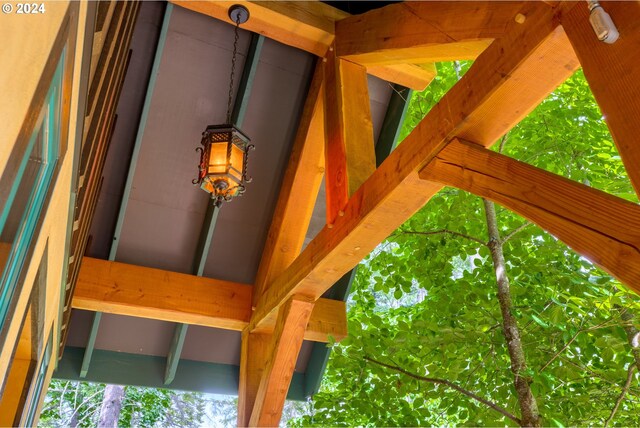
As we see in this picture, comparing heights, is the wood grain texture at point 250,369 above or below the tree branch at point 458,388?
above

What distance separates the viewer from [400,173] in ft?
7.73

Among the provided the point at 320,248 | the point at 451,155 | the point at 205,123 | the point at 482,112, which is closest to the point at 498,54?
the point at 482,112

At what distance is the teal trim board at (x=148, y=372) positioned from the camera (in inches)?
172

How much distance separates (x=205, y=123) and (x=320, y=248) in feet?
A: 5.07

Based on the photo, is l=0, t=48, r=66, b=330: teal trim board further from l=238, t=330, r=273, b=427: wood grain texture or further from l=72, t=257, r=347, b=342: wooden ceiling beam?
l=238, t=330, r=273, b=427: wood grain texture

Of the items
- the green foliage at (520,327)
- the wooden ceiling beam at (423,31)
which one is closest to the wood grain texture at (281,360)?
the green foliage at (520,327)

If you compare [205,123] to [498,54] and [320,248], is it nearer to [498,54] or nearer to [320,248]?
[320,248]

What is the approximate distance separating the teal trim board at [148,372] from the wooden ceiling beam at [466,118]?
2117mm

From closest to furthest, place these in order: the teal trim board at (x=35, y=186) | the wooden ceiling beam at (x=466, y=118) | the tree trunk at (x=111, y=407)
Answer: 1. the teal trim board at (x=35, y=186)
2. the wooden ceiling beam at (x=466, y=118)
3. the tree trunk at (x=111, y=407)

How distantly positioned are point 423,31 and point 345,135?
2.19ft

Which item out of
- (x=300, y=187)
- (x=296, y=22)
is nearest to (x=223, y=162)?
(x=300, y=187)

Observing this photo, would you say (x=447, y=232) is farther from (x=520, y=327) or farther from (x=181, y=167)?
(x=181, y=167)

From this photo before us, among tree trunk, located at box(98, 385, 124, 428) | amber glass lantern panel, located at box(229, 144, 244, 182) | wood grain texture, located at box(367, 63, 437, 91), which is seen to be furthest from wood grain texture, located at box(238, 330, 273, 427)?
tree trunk, located at box(98, 385, 124, 428)

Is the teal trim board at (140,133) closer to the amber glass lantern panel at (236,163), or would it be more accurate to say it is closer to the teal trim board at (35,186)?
the amber glass lantern panel at (236,163)
